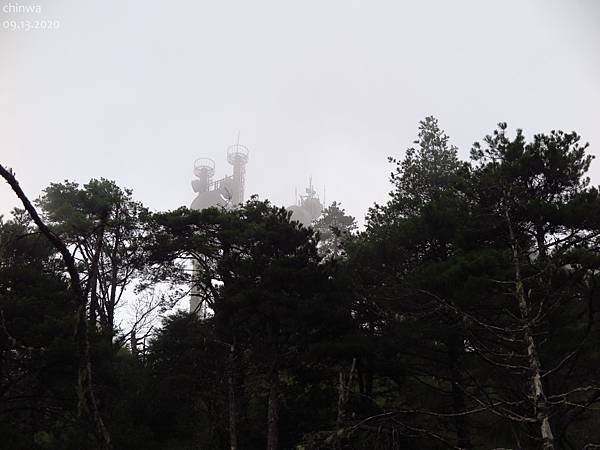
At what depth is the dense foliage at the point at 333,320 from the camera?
1108 centimetres

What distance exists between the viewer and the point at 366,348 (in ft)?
44.4

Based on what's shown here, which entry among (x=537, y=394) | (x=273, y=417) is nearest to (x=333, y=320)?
(x=273, y=417)

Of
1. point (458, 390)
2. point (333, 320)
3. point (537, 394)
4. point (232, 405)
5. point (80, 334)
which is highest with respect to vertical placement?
point (333, 320)

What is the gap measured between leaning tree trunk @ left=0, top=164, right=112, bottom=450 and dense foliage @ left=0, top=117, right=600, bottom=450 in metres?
5.60

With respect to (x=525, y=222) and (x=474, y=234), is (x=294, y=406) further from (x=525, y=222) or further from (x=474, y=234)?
(x=525, y=222)

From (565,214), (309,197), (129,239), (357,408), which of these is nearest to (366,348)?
(357,408)

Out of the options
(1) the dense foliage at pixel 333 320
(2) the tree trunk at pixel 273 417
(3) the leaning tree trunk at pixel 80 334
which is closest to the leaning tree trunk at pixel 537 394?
(1) the dense foliage at pixel 333 320

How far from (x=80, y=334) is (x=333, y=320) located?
498 inches

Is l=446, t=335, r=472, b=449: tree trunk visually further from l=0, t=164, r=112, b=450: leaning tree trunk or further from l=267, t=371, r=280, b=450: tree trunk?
l=0, t=164, r=112, b=450: leaning tree trunk

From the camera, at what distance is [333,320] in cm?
1482

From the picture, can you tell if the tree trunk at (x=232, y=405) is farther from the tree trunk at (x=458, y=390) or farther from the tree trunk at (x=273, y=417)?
the tree trunk at (x=458, y=390)

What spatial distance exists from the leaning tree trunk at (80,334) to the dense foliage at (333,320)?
560cm

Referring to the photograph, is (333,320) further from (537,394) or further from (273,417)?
(537,394)

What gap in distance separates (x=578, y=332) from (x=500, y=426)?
6240 millimetres
